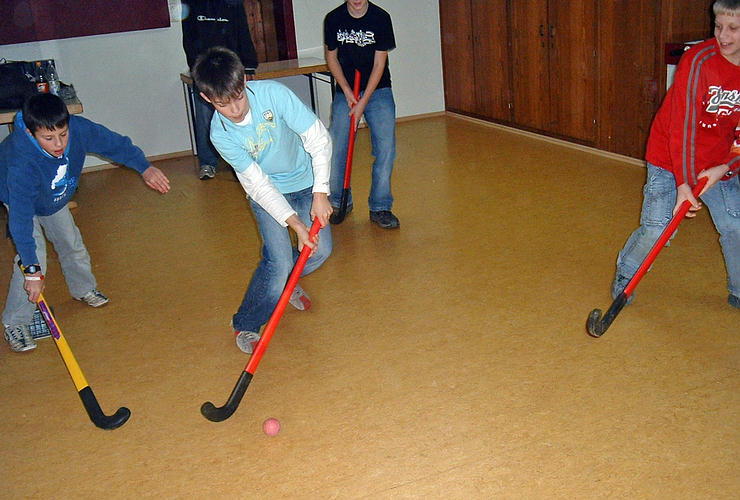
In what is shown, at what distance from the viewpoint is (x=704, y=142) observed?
2.56m

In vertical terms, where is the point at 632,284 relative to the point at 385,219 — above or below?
above

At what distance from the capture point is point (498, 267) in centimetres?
337

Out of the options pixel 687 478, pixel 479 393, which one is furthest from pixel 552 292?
pixel 687 478

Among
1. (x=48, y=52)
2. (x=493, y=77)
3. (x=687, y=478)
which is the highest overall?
(x=48, y=52)

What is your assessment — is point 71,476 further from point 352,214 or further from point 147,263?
point 352,214

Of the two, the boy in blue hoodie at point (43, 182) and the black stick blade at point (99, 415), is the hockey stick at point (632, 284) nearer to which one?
the black stick blade at point (99, 415)

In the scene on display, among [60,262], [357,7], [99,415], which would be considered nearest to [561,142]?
[357,7]

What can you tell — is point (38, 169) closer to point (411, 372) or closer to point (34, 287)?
point (34, 287)

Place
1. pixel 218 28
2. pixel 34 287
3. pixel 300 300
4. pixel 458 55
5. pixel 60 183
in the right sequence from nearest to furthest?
1. pixel 34 287
2. pixel 60 183
3. pixel 300 300
4. pixel 218 28
5. pixel 458 55

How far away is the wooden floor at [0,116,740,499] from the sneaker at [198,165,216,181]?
1.41 m

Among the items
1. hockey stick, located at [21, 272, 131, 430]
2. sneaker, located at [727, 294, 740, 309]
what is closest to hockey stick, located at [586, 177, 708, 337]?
sneaker, located at [727, 294, 740, 309]

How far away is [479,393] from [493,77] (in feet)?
15.5

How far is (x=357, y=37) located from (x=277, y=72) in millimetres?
1656

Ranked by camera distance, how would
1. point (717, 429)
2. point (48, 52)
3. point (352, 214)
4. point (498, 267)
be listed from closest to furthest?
point (717, 429)
point (498, 267)
point (352, 214)
point (48, 52)
